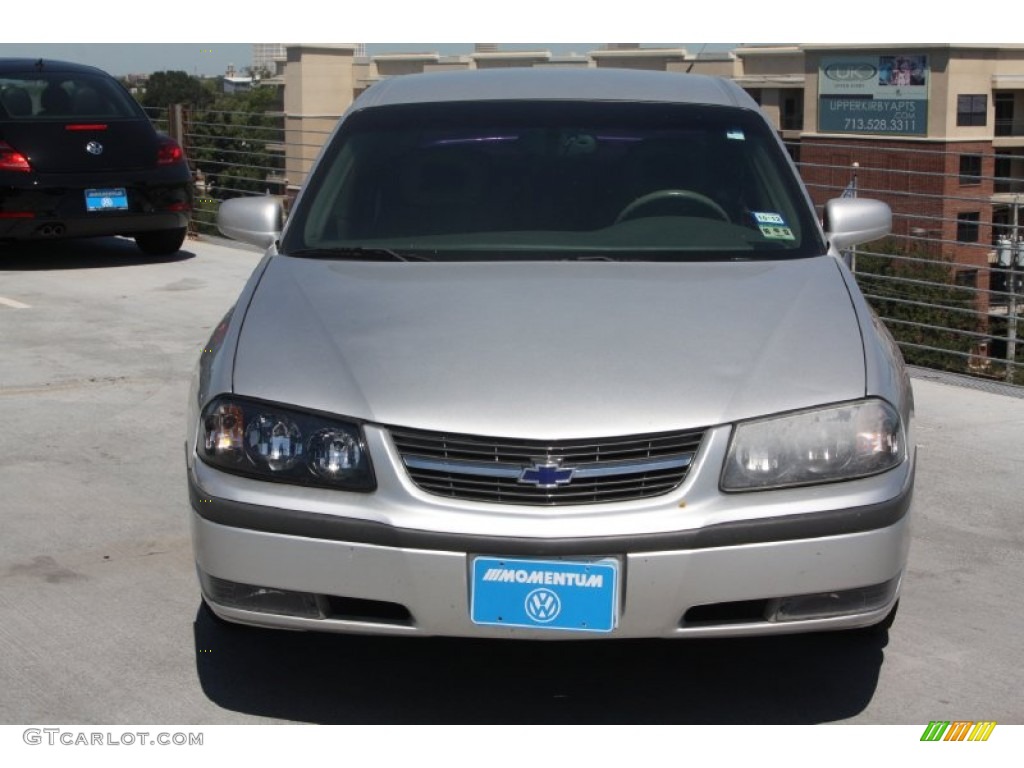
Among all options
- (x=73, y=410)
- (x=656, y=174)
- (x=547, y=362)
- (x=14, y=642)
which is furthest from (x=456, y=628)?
(x=73, y=410)

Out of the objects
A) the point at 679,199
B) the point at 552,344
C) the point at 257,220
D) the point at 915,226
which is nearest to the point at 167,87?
the point at 915,226

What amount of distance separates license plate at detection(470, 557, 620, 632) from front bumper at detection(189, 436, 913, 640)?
0.8 inches

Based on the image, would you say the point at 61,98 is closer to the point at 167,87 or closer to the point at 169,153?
the point at 169,153

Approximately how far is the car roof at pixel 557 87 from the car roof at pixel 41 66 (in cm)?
720

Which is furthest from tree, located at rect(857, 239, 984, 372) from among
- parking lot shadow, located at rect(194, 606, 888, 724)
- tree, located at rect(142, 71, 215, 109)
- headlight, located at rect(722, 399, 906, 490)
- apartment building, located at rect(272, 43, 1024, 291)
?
apartment building, located at rect(272, 43, 1024, 291)

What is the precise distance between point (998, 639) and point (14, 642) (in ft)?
9.05

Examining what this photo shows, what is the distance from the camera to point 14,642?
430 centimetres

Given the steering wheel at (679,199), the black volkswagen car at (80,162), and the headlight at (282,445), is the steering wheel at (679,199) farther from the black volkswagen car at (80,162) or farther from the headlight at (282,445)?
the black volkswagen car at (80,162)

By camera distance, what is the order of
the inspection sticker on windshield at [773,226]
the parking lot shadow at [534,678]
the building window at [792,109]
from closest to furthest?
the parking lot shadow at [534,678] < the inspection sticker on windshield at [773,226] < the building window at [792,109]

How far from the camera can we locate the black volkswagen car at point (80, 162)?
37.0ft

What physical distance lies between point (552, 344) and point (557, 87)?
174cm

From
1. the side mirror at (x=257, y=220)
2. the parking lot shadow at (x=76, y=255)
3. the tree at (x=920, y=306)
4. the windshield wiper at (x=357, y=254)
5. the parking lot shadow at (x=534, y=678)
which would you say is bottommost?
the tree at (x=920, y=306)

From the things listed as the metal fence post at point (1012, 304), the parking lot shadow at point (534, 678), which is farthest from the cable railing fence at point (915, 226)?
the parking lot shadow at point (534, 678)

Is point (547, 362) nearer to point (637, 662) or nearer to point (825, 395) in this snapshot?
point (825, 395)
